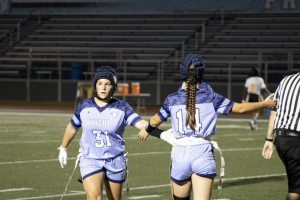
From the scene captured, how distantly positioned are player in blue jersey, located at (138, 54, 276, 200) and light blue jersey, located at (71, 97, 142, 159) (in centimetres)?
48

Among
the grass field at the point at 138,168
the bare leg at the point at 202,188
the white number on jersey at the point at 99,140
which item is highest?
the white number on jersey at the point at 99,140

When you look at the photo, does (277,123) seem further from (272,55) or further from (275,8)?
(275,8)

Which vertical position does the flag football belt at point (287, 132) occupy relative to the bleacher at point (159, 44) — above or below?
below

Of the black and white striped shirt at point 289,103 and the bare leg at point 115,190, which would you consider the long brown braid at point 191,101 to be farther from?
the black and white striped shirt at point 289,103

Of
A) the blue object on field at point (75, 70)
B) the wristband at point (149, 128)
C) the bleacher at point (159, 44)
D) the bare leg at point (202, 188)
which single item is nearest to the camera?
the bare leg at point (202, 188)

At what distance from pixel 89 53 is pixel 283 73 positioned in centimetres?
1052

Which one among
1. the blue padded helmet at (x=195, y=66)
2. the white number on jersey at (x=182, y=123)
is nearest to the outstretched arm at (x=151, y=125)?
the white number on jersey at (x=182, y=123)

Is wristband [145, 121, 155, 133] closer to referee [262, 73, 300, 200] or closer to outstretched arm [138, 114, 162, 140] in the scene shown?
outstretched arm [138, 114, 162, 140]

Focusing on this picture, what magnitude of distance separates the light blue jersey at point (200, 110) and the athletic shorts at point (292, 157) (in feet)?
3.22

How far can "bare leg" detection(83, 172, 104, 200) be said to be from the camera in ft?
16.5

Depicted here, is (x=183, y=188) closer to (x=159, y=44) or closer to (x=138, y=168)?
(x=138, y=168)

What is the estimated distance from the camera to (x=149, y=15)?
119 feet

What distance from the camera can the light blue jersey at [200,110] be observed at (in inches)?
189

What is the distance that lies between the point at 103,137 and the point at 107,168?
28 cm
